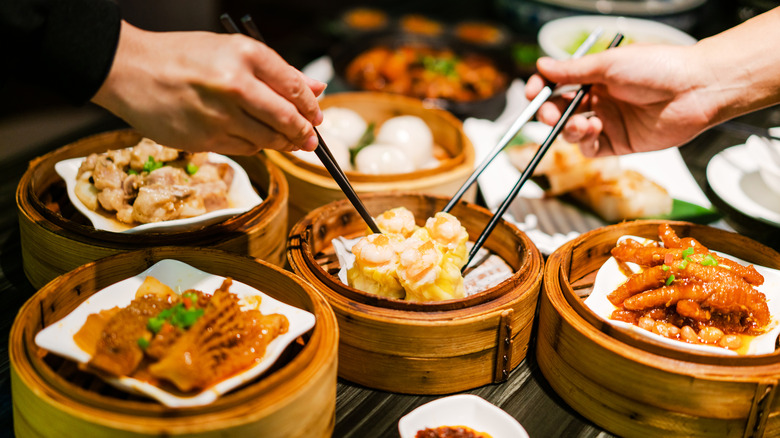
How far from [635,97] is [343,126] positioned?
1457 mm

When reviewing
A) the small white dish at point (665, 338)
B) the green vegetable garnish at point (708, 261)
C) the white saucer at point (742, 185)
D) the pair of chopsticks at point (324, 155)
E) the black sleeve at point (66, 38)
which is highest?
the black sleeve at point (66, 38)

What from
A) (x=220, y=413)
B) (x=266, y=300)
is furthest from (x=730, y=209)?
(x=220, y=413)

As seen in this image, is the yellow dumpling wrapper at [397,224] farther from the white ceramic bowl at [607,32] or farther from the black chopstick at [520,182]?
the white ceramic bowl at [607,32]

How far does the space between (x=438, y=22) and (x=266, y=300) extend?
4.41 metres

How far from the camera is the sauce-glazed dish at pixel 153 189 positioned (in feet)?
7.24

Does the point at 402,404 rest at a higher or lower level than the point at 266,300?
lower

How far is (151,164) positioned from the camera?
2.43m

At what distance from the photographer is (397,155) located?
2.98 meters

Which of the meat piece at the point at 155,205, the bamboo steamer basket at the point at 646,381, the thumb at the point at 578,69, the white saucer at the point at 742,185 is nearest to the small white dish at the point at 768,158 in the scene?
the white saucer at the point at 742,185

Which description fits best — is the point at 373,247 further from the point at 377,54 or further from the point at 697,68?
the point at 377,54

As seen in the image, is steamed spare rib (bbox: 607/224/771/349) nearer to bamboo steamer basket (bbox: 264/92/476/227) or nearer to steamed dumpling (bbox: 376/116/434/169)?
bamboo steamer basket (bbox: 264/92/476/227)

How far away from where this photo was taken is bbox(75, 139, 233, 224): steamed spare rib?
2.23 m

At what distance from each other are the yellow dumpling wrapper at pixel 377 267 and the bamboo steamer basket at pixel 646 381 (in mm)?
500

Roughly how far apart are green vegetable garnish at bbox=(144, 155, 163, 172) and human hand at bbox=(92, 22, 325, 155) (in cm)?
83
